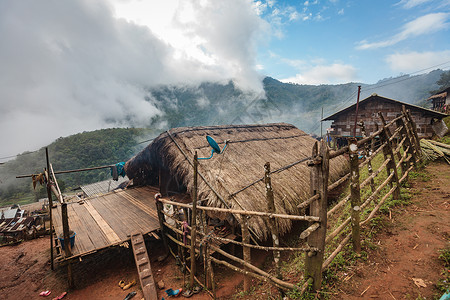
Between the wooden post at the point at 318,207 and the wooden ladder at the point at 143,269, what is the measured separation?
4.10 meters

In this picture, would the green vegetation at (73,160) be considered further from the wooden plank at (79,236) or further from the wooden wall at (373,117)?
the wooden wall at (373,117)

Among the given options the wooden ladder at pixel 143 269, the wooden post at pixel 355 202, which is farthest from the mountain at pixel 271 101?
the wooden post at pixel 355 202

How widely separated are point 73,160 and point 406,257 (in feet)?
149

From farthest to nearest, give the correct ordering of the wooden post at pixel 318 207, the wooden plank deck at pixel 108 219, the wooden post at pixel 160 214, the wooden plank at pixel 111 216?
the wooden plank at pixel 111 216 < the wooden plank deck at pixel 108 219 < the wooden post at pixel 160 214 < the wooden post at pixel 318 207

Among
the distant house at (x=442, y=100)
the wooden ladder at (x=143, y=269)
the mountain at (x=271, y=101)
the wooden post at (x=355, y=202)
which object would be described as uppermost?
the mountain at (x=271, y=101)

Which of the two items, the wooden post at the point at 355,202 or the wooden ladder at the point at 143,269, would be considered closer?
the wooden post at the point at 355,202

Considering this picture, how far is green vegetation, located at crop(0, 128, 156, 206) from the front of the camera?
35141mm

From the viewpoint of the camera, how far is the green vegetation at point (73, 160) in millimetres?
35141

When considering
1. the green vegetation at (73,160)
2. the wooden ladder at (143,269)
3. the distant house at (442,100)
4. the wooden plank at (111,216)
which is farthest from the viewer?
the green vegetation at (73,160)

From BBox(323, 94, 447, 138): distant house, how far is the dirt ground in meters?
7.41

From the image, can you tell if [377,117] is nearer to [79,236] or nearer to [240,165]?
[240,165]

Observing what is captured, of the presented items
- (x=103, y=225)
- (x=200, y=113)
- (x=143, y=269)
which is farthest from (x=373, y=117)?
(x=200, y=113)

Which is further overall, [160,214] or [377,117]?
[377,117]

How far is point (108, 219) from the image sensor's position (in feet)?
24.1
